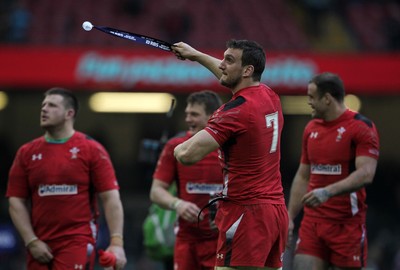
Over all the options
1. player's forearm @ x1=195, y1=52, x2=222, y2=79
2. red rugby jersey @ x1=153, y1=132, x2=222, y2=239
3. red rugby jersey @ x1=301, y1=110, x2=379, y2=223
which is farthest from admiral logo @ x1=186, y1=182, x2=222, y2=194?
player's forearm @ x1=195, y1=52, x2=222, y2=79

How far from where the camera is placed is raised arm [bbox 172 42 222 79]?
23.1ft

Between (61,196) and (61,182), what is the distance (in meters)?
0.12

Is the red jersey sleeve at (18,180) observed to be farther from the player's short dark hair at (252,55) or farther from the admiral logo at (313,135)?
the admiral logo at (313,135)

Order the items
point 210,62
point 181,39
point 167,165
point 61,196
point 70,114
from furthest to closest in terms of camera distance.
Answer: point 181,39 → point 167,165 → point 70,114 → point 61,196 → point 210,62

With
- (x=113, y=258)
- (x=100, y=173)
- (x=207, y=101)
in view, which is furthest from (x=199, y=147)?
(x=207, y=101)

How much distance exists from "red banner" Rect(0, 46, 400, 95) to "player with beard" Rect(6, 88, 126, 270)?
9.28 metres

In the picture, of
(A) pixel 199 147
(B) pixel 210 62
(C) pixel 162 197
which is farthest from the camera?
(C) pixel 162 197

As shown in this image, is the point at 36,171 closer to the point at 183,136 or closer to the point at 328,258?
the point at 183,136

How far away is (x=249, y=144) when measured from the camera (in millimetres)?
6574

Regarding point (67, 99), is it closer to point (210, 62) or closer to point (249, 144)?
point (210, 62)

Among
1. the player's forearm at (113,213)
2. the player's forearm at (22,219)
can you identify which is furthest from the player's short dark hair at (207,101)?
the player's forearm at (22,219)

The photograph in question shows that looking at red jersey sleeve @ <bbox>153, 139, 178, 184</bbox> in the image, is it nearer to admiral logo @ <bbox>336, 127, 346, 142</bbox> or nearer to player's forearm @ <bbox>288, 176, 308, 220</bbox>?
player's forearm @ <bbox>288, 176, 308, 220</bbox>

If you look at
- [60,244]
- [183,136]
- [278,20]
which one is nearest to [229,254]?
[60,244]

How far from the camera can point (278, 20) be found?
2059cm
